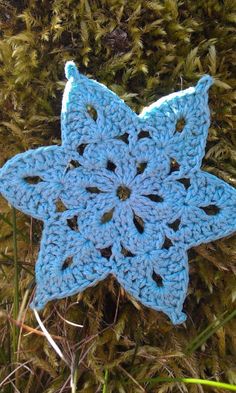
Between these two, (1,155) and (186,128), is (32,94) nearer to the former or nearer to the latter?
(1,155)

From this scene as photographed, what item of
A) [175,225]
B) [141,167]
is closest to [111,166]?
[141,167]

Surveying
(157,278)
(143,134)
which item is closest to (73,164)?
(143,134)

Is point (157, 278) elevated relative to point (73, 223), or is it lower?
lower

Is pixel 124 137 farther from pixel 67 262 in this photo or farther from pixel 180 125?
pixel 67 262

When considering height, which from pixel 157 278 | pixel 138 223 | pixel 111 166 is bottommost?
pixel 157 278

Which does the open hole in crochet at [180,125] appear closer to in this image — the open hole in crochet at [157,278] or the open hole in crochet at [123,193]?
the open hole in crochet at [123,193]

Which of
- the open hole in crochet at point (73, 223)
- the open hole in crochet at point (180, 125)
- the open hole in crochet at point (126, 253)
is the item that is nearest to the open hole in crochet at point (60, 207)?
the open hole in crochet at point (73, 223)

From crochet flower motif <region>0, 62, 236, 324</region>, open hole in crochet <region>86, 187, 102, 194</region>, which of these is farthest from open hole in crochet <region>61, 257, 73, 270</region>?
open hole in crochet <region>86, 187, 102, 194</region>

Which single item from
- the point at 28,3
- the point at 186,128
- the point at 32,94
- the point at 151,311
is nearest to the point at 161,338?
the point at 151,311
